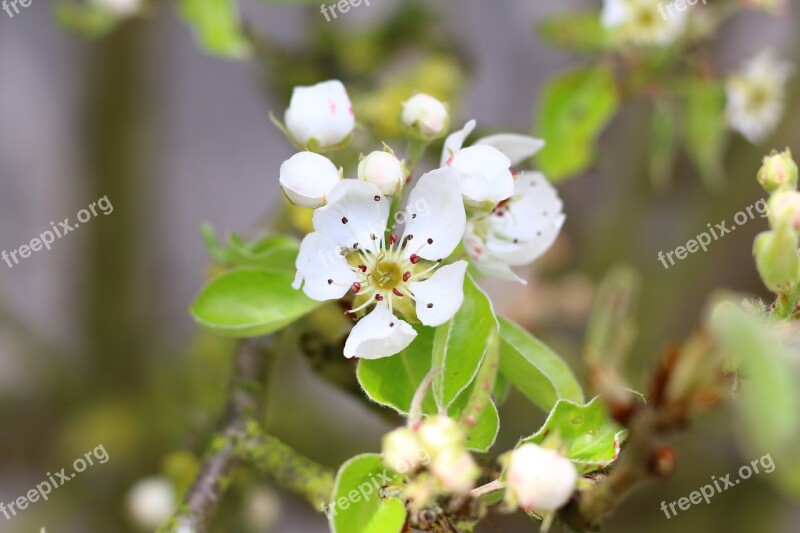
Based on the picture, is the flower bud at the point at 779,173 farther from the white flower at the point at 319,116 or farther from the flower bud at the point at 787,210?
the white flower at the point at 319,116

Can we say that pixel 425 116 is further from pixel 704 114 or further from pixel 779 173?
pixel 704 114

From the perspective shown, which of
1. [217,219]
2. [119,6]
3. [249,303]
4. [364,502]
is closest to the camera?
[364,502]

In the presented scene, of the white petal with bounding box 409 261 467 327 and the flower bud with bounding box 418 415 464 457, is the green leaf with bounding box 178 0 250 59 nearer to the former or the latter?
A: the white petal with bounding box 409 261 467 327

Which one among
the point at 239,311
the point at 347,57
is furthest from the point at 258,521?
the point at 347,57

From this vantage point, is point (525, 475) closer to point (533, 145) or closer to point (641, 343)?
point (533, 145)

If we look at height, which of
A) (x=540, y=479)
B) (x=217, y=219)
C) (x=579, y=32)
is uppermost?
(x=217, y=219)

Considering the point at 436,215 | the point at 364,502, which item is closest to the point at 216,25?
the point at 436,215

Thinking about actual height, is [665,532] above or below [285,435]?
below
